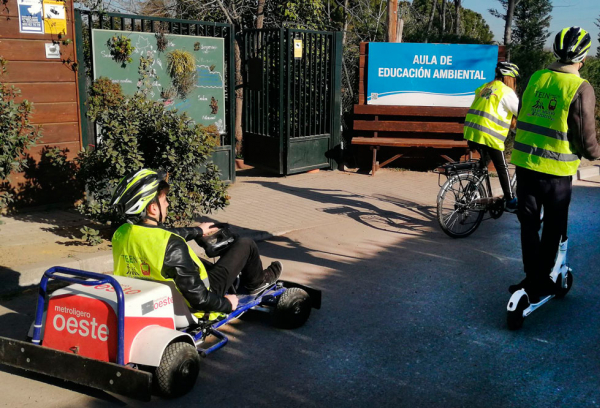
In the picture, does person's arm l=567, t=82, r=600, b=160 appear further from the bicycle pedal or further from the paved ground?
the paved ground

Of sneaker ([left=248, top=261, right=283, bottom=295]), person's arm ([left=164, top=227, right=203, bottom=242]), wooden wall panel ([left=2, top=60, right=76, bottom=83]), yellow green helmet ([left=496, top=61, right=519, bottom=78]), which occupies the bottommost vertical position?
sneaker ([left=248, top=261, right=283, bottom=295])

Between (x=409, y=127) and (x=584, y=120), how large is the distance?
7270mm

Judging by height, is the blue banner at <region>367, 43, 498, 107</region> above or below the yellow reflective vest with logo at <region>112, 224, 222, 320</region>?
above

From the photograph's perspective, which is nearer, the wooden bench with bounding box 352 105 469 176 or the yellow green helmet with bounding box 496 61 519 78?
the yellow green helmet with bounding box 496 61 519 78

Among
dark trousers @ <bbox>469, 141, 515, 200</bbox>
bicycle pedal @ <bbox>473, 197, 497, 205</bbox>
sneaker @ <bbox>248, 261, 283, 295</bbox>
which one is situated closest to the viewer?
sneaker @ <bbox>248, 261, 283, 295</bbox>

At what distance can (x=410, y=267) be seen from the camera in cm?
684

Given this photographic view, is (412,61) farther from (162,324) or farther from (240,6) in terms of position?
(162,324)

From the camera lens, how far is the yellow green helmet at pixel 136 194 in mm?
4121

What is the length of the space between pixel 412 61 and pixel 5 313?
8.71 m

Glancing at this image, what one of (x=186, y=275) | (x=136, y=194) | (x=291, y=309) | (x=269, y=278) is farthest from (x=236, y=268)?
(x=136, y=194)

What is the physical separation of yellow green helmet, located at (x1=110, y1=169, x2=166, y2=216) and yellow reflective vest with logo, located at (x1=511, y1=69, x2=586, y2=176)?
111 inches

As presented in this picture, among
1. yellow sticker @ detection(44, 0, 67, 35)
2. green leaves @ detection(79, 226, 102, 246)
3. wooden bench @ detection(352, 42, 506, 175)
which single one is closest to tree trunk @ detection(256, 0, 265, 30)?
wooden bench @ detection(352, 42, 506, 175)

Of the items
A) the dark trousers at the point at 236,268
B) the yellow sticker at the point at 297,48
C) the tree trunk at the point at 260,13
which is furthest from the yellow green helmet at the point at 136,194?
the tree trunk at the point at 260,13

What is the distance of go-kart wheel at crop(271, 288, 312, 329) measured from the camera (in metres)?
A: 4.99
